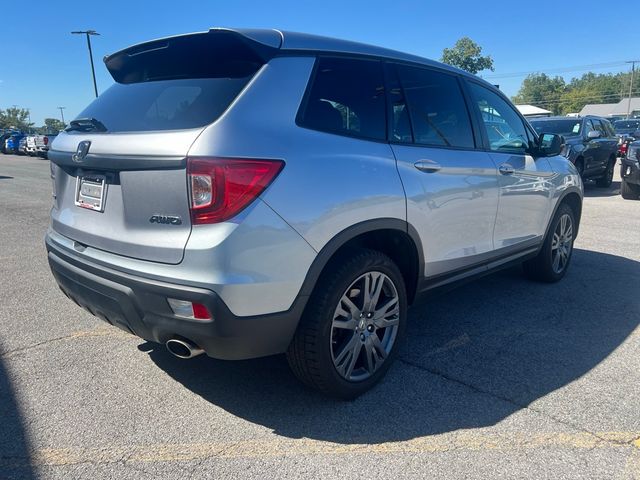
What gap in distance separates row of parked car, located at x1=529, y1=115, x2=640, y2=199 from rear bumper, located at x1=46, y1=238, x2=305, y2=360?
31.4 ft

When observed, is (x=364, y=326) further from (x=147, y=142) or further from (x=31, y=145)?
(x=31, y=145)

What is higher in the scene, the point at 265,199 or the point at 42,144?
the point at 265,199

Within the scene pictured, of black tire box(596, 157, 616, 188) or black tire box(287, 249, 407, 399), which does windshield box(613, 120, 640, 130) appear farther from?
black tire box(287, 249, 407, 399)

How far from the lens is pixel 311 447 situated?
8.16 feet

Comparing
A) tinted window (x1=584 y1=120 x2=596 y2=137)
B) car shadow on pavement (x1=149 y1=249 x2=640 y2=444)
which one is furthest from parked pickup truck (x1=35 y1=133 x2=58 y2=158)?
car shadow on pavement (x1=149 y1=249 x2=640 y2=444)

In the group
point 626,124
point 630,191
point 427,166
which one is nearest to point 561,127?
point 630,191

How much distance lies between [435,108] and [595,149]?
10.4 metres

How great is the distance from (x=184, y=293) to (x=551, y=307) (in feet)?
11.1

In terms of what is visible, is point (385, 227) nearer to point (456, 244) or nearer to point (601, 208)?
point (456, 244)

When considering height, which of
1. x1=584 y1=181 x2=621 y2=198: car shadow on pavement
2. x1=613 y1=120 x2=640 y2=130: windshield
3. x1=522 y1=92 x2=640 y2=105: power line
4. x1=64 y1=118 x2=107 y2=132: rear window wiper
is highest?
x1=522 y1=92 x2=640 y2=105: power line

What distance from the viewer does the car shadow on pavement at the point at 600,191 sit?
12.1m

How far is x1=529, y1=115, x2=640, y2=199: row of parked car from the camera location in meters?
10.6

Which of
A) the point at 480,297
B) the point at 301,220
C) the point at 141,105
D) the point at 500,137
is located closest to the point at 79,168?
the point at 141,105

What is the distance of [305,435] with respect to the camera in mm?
2588
